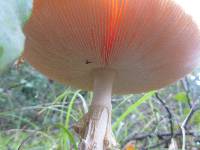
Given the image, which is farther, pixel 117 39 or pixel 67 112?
pixel 67 112

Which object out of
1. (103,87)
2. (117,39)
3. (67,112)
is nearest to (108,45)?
(117,39)

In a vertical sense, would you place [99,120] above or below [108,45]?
below

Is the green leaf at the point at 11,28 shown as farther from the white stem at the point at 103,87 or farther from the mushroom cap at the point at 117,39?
the white stem at the point at 103,87

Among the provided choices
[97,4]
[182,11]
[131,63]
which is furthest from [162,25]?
[131,63]

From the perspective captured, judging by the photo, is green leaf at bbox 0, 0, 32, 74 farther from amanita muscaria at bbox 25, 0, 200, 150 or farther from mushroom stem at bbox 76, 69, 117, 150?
mushroom stem at bbox 76, 69, 117, 150

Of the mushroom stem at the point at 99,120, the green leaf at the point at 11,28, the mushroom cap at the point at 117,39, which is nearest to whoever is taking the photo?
the green leaf at the point at 11,28

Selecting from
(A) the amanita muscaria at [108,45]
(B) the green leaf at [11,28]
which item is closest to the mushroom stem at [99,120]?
(A) the amanita muscaria at [108,45]

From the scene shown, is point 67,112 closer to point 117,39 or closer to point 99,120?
point 99,120
